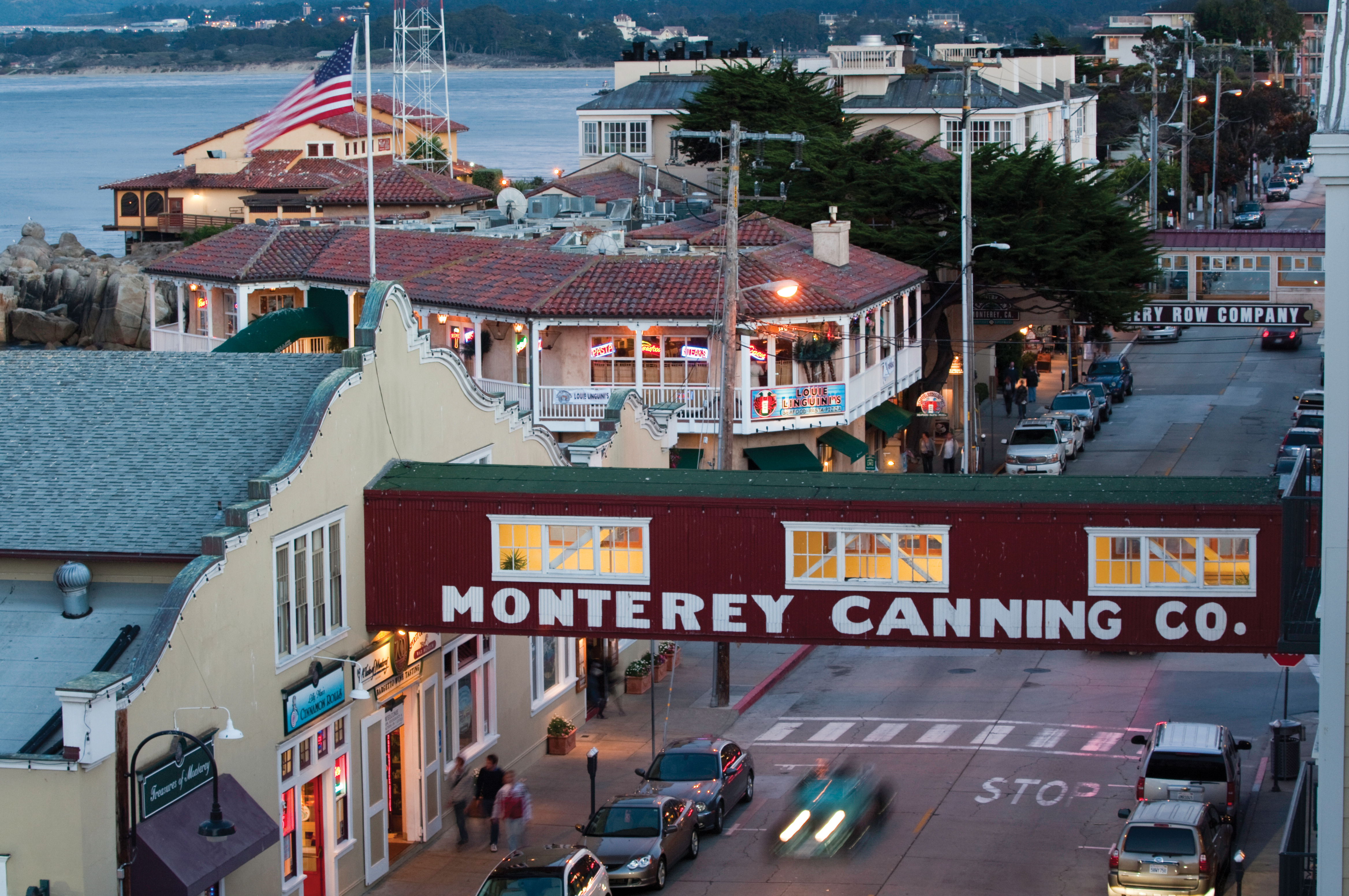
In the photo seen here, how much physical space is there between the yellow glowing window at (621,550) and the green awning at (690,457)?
828 inches

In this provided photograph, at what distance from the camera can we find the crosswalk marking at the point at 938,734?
34.2m

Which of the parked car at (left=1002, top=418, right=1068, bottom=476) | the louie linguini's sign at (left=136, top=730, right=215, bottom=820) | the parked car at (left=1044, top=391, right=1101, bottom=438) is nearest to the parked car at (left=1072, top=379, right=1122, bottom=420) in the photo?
the parked car at (left=1044, top=391, right=1101, bottom=438)

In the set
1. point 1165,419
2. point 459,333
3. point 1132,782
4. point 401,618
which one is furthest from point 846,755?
point 1165,419

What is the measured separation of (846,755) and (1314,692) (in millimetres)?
9800

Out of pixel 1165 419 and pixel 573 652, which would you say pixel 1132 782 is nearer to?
pixel 573 652

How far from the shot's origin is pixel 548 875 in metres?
23.4

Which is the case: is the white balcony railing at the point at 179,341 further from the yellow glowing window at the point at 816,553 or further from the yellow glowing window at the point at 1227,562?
the yellow glowing window at the point at 1227,562

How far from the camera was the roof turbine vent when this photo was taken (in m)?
23.6

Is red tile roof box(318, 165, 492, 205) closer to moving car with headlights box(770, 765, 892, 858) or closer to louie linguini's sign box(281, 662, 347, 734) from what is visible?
moving car with headlights box(770, 765, 892, 858)

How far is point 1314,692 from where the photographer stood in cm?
3581

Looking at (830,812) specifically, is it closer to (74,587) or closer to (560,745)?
(560,745)

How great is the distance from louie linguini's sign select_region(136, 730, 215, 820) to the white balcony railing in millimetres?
33643

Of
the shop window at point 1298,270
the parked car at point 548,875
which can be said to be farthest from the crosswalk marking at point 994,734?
the shop window at point 1298,270

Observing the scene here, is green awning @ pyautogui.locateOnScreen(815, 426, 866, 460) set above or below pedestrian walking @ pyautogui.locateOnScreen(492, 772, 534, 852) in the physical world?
A: above
